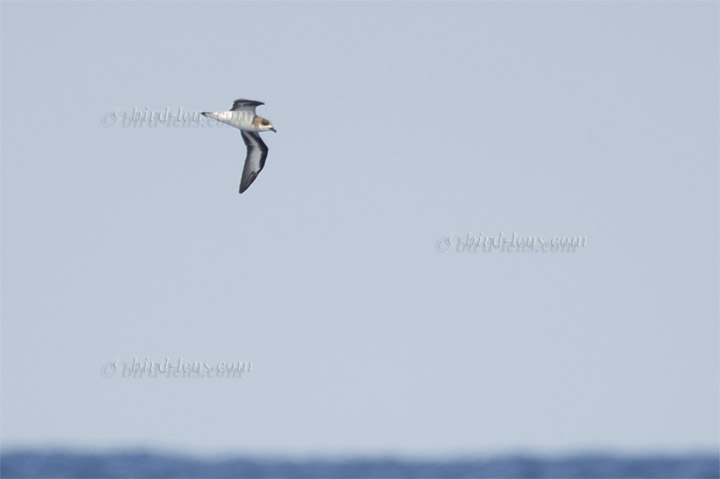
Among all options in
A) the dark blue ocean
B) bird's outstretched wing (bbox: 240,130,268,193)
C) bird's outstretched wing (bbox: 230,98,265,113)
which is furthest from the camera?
the dark blue ocean

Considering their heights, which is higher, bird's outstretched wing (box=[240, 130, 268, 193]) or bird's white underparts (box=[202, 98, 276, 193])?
bird's outstretched wing (box=[240, 130, 268, 193])

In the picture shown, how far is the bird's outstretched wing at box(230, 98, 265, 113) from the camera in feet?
78.8

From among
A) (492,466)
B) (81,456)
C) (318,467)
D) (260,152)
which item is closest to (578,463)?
(492,466)

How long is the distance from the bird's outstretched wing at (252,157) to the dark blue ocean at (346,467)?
60.3 feet

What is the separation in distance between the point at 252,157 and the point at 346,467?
26.9 m

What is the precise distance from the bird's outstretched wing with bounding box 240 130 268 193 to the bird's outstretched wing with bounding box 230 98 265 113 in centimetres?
253

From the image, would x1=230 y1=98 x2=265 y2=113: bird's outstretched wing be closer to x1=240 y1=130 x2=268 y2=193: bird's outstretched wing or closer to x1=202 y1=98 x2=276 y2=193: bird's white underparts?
x1=202 y1=98 x2=276 y2=193: bird's white underparts

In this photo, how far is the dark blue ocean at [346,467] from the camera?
44.3 m

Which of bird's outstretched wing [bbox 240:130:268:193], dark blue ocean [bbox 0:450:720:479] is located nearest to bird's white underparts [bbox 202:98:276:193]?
bird's outstretched wing [bbox 240:130:268:193]

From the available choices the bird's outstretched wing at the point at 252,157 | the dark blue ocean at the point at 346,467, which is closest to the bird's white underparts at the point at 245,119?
the bird's outstretched wing at the point at 252,157

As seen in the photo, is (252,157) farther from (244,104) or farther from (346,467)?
(346,467)

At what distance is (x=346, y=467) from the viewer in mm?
51750

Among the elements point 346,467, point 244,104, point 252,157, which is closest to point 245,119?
point 244,104

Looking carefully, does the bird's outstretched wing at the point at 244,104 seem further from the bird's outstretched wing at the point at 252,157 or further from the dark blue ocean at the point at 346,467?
the dark blue ocean at the point at 346,467
